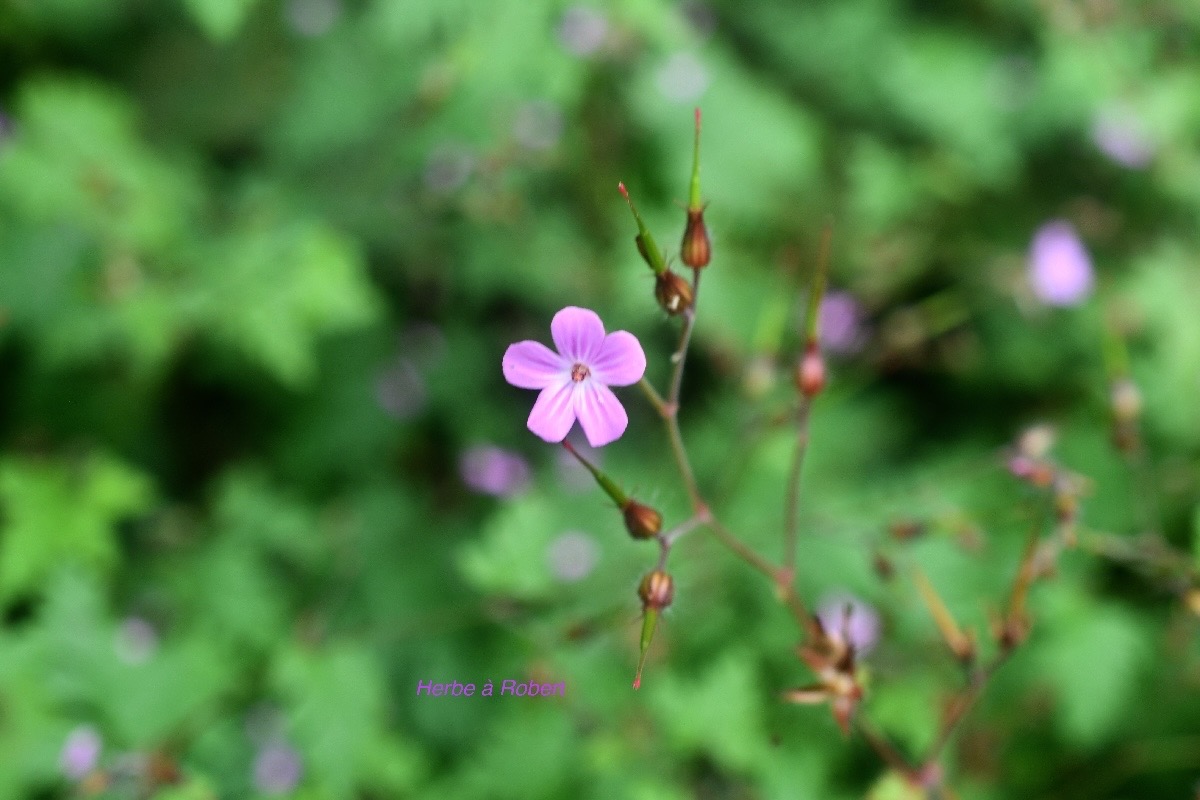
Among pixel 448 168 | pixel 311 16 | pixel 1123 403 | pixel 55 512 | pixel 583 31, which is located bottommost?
pixel 1123 403

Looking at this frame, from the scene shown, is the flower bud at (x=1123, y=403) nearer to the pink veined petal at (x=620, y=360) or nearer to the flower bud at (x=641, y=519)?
the flower bud at (x=641, y=519)

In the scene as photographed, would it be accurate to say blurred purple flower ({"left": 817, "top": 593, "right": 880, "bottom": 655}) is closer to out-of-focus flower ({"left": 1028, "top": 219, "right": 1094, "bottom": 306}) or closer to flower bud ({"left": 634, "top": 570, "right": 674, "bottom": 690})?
out-of-focus flower ({"left": 1028, "top": 219, "right": 1094, "bottom": 306})

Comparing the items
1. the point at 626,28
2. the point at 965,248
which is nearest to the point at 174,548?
the point at 626,28

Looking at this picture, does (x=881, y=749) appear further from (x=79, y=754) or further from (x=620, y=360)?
(x=79, y=754)

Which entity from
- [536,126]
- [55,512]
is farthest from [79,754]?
[536,126]

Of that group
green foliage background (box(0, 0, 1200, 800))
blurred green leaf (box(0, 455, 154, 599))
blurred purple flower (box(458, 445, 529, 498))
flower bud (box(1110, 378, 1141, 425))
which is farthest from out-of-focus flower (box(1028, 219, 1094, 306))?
blurred green leaf (box(0, 455, 154, 599))
